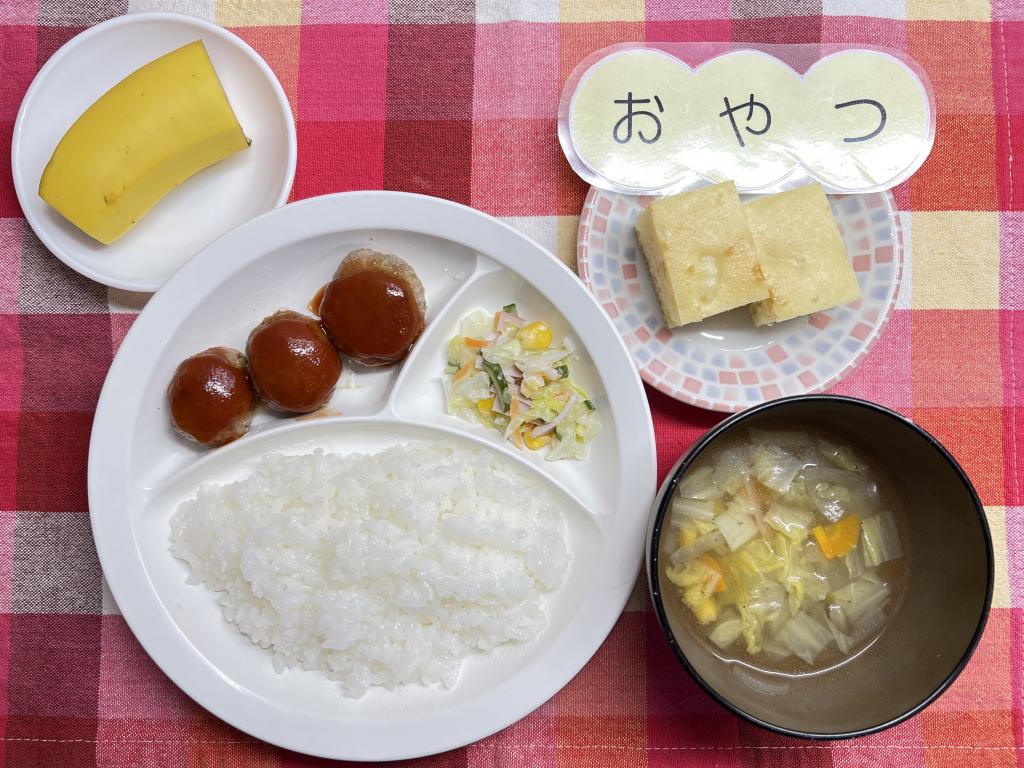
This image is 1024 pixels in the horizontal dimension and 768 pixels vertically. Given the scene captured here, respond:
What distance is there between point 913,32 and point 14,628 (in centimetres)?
312

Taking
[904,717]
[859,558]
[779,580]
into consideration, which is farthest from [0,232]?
[904,717]

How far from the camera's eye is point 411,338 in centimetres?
198

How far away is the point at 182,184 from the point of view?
2.14 meters

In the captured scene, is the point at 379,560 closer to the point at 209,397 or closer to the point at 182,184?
the point at 209,397

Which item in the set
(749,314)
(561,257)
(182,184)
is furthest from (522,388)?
(182,184)

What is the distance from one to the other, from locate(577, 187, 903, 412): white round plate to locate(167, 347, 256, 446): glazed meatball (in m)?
0.96

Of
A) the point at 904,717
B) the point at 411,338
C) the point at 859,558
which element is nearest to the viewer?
the point at 904,717

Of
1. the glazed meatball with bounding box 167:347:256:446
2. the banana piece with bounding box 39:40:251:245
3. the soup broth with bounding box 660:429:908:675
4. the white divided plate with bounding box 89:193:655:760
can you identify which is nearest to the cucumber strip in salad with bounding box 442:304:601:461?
the white divided plate with bounding box 89:193:655:760

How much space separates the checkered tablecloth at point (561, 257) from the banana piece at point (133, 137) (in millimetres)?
254

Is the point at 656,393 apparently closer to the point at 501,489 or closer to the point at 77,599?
the point at 501,489

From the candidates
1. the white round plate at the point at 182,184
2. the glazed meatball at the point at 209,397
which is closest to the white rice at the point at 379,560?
the glazed meatball at the point at 209,397

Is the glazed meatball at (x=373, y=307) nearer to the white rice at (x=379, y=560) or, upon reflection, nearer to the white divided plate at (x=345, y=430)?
the white divided plate at (x=345, y=430)

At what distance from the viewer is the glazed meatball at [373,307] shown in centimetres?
192

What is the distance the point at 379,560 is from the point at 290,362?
55 cm
